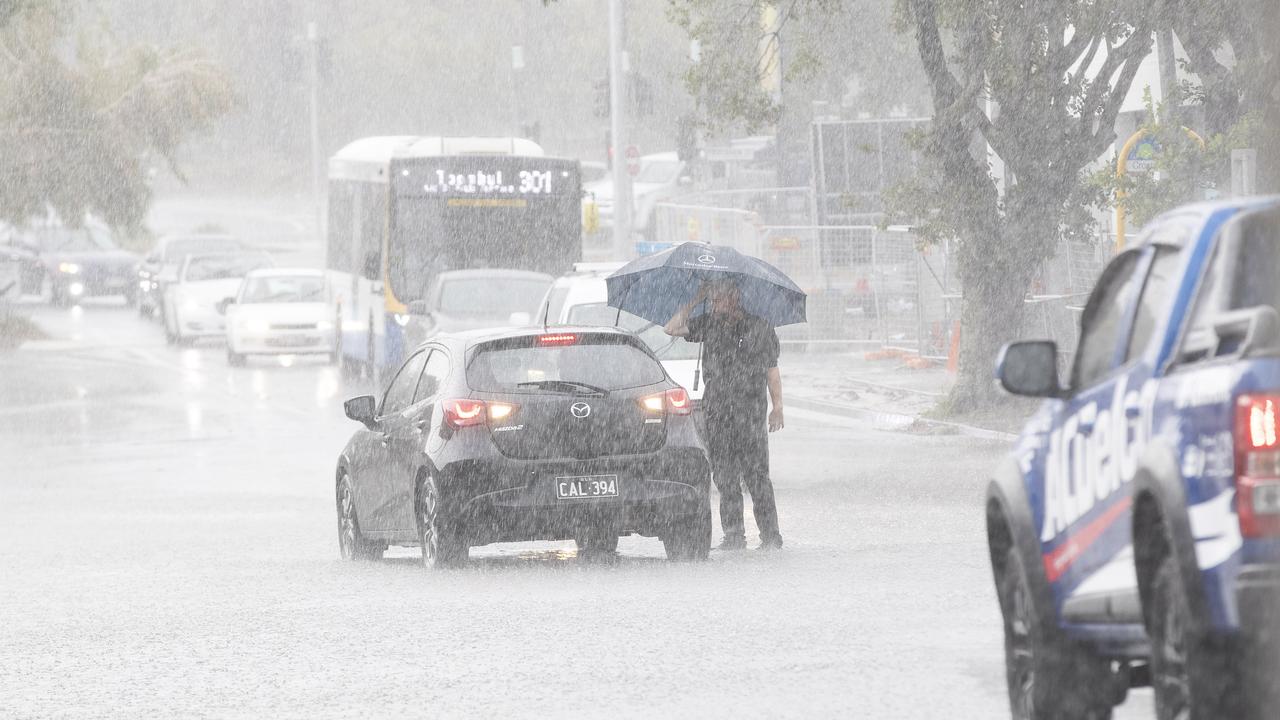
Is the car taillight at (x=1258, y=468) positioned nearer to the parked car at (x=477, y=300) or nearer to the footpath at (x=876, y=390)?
the footpath at (x=876, y=390)

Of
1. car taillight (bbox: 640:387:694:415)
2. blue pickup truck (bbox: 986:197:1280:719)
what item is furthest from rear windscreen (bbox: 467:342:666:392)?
blue pickup truck (bbox: 986:197:1280:719)

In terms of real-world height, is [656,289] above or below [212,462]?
above

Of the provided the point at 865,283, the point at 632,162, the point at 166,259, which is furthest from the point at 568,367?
the point at 166,259

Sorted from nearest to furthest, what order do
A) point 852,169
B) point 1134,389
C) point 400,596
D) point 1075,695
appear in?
1. point 1134,389
2. point 1075,695
3. point 400,596
4. point 852,169

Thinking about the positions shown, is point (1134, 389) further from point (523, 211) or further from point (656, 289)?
point (523, 211)

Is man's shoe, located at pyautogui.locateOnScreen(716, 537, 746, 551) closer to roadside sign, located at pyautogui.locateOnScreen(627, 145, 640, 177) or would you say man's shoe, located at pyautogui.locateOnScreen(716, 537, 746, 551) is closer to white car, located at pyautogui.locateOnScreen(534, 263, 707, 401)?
white car, located at pyautogui.locateOnScreen(534, 263, 707, 401)

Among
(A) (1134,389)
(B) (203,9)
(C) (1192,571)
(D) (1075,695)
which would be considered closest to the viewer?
(C) (1192,571)

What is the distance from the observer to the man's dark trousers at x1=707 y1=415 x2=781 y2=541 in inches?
566

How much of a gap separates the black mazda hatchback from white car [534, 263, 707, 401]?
12.6 ft

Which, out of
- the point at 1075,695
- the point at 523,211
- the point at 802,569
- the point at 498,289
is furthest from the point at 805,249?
the point at 1075,695

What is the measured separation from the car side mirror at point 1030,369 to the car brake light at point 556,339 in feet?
22.3

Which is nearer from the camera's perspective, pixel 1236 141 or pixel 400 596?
pixel 400 596

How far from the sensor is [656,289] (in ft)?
52.0

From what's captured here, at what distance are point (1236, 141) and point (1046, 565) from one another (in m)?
14.8
